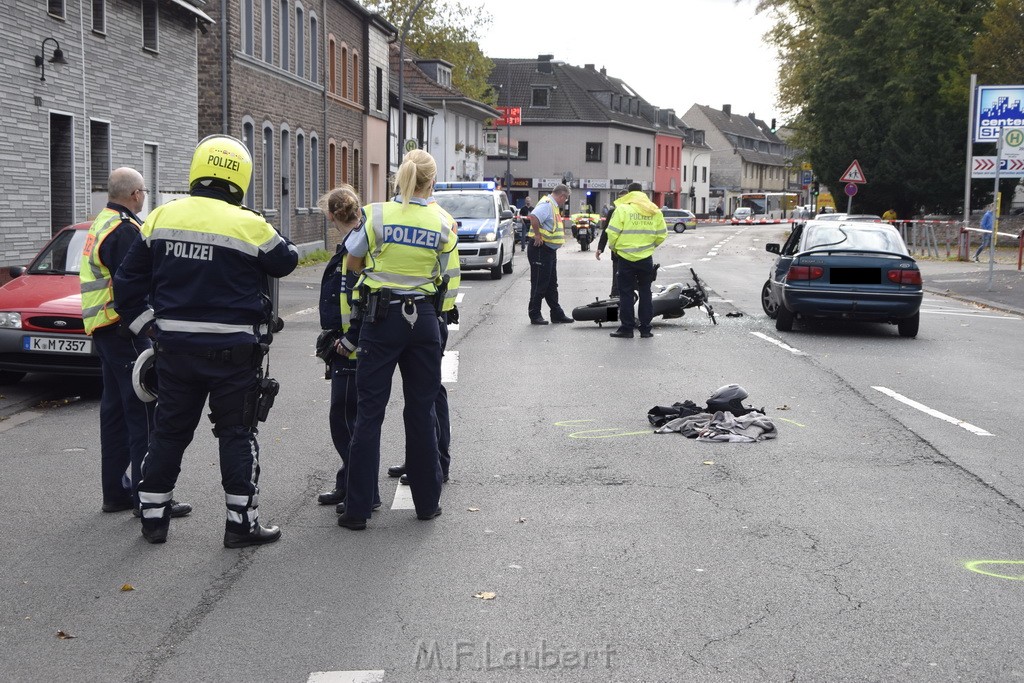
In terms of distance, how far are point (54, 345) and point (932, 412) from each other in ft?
23.9

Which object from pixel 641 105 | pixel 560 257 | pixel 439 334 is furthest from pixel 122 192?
pixel 641 105

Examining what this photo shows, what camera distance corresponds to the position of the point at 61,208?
20891 millimetres

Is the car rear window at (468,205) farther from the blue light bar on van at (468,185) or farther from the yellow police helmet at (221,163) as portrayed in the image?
the yellow police helmet at (221,163)

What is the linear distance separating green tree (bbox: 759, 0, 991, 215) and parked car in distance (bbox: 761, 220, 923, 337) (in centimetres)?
3425

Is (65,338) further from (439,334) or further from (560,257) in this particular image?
(560,257)

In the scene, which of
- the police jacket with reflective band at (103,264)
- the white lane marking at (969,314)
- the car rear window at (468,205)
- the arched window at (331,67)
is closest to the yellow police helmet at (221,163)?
the police jacket with reflective band at (103,264)

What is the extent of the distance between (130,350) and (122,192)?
2.90 feet

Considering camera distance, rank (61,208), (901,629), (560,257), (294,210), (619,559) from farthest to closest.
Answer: (560,257) → (294,210) → (61,208) → (619,559) → (901,629)

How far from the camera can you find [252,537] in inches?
233

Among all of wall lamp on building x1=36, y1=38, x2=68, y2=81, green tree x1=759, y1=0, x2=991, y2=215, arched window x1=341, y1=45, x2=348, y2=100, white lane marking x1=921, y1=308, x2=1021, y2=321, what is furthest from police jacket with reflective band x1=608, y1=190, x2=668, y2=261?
green tree x1=759, y1=0, x2=991, y2=215

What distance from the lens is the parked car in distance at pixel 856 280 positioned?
1509 cm

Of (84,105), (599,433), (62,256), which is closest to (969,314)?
(599,433)

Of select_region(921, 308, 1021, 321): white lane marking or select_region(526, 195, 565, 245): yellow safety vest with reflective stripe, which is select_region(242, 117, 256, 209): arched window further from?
select_region(921, 308, 1021, 321): white lane marking

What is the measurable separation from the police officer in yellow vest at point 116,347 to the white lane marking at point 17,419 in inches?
120
